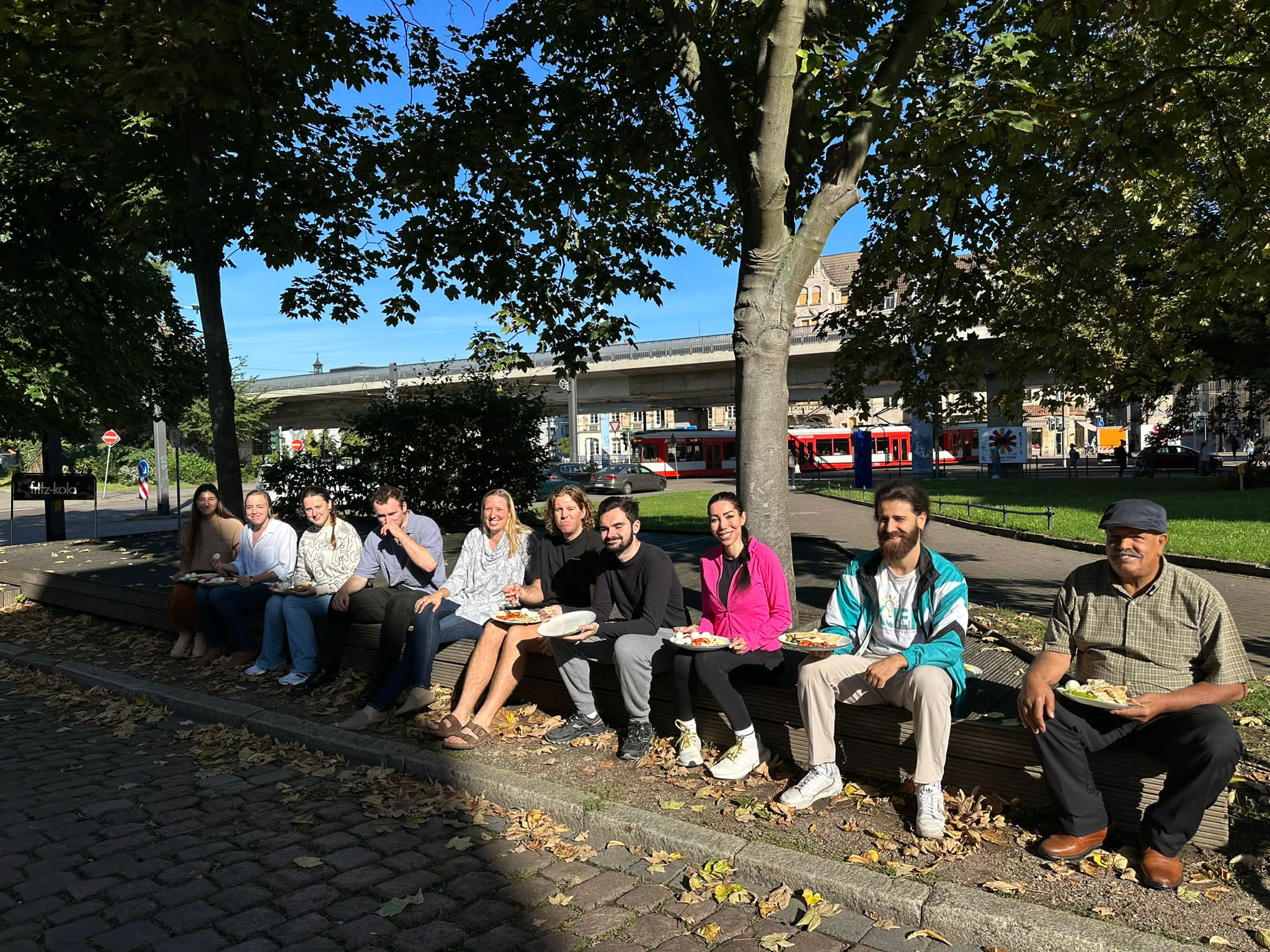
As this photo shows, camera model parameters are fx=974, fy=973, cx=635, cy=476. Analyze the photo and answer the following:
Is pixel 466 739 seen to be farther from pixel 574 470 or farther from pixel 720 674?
pixel 574 470

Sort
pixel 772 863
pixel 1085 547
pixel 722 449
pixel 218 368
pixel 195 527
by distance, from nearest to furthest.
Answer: pixel 772 863
pixel 195 527
pixel 218 368
pixel 1085 547
pixel 722 449

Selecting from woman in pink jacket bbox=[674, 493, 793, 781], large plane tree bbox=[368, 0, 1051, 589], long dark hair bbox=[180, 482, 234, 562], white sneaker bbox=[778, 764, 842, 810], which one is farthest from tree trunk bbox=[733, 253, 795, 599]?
long dark hair bbox=[180, 482, 234, 562]

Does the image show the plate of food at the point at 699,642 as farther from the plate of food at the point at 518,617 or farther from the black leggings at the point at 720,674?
the plate of food at the point at 518,617

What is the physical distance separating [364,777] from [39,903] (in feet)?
5.46

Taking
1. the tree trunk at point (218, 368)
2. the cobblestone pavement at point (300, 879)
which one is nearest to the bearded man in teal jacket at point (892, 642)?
the cobblestone pavement at point (300, 879)

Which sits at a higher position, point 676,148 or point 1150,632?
point 676,148

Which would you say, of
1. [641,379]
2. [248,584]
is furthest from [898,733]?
[641,379]

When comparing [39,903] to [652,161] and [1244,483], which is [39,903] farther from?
[1244,483]

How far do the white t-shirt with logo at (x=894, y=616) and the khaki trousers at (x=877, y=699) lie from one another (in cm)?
9

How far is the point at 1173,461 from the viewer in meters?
43.5

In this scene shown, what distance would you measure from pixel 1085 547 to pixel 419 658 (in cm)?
1241

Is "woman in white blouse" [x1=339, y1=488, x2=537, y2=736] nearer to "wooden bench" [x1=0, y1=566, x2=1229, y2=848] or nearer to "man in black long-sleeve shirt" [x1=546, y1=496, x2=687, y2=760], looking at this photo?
"wooden bench" [x1=0, y1=566, x2=1229, y2=848]

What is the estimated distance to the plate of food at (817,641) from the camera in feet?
14.7

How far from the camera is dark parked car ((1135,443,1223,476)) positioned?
39438mm
